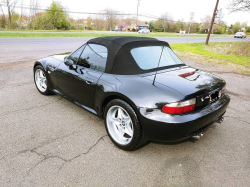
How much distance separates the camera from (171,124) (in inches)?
84.5

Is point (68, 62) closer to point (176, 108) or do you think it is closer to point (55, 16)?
point (176, 108)

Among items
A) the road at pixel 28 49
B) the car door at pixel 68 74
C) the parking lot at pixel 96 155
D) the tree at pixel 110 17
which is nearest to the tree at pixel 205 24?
the tree at pixel 110 17

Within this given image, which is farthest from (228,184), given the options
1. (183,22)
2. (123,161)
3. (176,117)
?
(183,22)

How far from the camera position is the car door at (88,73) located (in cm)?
293

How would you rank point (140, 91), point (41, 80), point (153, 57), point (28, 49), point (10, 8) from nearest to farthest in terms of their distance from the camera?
point (140, 91), point (153, 57), point (41, 80), point (28, 49), point (10, 8)

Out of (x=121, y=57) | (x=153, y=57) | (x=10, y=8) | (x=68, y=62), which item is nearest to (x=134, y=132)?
(x=121, y=57)

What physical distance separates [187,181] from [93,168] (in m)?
1.12

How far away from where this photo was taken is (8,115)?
349 centimetres

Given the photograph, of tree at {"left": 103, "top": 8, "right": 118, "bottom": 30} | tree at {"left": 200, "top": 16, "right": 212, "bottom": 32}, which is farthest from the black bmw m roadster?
tree at {"left": 200, "top": 16, "right": 212, "bottom": 32}

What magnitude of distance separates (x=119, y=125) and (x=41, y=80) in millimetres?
2694

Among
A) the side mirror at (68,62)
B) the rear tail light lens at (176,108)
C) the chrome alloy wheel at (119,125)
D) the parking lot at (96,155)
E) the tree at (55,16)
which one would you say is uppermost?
the tree at (55,16)

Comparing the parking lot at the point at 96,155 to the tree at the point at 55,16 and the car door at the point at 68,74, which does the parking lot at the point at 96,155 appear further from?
the tree at the point at 55,16

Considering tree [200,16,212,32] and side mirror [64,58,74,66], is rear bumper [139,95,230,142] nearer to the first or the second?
side mirror [64,58,74,66]

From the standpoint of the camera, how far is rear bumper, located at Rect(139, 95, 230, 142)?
2164 millimetres
